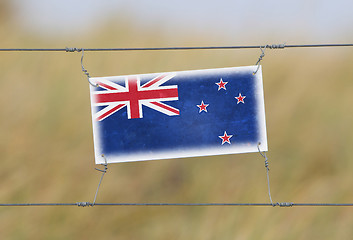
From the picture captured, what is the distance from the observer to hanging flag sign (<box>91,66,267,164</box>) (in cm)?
1319

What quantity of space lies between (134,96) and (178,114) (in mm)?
811

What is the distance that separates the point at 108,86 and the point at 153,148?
1.30 metres

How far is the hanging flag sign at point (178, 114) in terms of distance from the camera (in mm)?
13188

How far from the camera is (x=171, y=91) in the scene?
13.3 meters

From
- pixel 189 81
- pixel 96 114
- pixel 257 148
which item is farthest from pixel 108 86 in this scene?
pixel 257 148

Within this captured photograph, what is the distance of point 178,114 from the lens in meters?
13.3

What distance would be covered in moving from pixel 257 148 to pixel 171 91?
175 centimetres

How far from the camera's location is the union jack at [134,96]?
13.2m

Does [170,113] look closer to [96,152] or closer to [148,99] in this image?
[148,99]

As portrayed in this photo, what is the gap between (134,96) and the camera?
13289 millimetres

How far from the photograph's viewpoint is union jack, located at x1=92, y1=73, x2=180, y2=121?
13.2 meters

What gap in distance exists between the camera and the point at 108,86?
13258 mm

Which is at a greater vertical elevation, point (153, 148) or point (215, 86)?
point (215, 86)

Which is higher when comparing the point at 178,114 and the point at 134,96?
the point at 134,96
